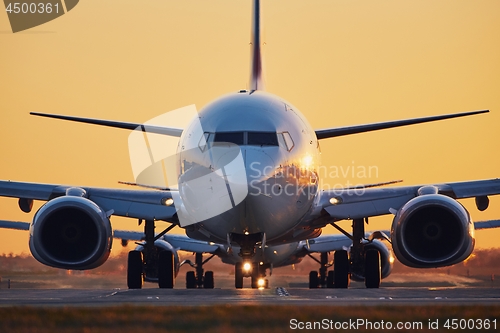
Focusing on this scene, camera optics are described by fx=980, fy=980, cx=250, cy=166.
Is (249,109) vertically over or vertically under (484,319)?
over

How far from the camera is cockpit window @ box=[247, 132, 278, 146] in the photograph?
20.1 m

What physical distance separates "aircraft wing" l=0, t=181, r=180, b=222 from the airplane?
3 cm

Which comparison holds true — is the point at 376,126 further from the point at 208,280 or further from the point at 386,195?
the point at 208,280

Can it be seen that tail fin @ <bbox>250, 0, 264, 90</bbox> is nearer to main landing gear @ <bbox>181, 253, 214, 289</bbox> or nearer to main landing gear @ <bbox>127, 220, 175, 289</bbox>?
main landing gear @ <bbox>127, 220, 175, 289</bbox>

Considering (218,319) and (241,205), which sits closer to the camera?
(218,319)

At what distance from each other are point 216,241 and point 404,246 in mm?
4450

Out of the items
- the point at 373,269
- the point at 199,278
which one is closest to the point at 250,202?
the point at 373,269

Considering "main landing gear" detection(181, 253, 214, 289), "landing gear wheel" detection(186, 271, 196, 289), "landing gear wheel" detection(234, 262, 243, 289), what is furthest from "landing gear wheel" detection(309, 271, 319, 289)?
"landing gear wheel" detection(186, 271, 196, 289)

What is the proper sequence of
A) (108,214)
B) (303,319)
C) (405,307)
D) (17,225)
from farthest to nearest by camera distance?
(17,225)
(108,214)
(405,307)
(303,319)

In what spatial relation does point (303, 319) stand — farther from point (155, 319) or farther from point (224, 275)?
point (224, 275)

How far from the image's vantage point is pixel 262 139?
66.4ft

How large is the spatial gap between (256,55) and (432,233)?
9.40m

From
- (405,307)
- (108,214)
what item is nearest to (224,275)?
(108,214)

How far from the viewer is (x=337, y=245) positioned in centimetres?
4500
